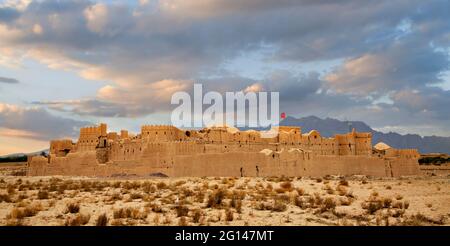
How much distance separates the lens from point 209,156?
33344mm

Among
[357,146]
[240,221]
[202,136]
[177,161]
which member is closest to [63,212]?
[240,221]

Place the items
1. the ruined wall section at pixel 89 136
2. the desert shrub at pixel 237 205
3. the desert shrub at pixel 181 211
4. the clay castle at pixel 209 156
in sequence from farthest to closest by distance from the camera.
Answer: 1. the ruined wall section at pixel 89 136
2. the clay castle at pixel 209 156
3. the desert shrub at pixel 237 205
4. the desert shrub at pixel 181 211

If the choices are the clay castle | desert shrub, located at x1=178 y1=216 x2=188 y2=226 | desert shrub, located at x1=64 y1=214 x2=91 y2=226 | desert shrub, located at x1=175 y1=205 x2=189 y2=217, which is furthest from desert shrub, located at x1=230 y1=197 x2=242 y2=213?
the clay castle

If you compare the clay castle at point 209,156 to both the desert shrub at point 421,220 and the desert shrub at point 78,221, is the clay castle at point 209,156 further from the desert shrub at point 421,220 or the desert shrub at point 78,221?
the desert shrub at point 78,221

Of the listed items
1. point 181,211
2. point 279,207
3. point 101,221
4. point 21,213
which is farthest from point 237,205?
point 21,213

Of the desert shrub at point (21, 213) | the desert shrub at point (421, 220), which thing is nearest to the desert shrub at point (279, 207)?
the desert shrub at point (421, 220)

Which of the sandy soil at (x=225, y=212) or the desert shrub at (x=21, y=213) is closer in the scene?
the sandy soil at (x=225, y=212)

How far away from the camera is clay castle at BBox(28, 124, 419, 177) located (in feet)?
108

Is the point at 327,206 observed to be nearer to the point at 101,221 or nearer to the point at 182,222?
the point at 182,222

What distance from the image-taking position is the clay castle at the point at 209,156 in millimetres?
32906

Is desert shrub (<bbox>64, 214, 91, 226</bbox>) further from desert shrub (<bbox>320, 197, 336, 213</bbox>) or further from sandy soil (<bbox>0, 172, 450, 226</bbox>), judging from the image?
desert shrub (<bbox>320, 197, 336, 213</bbox>)
